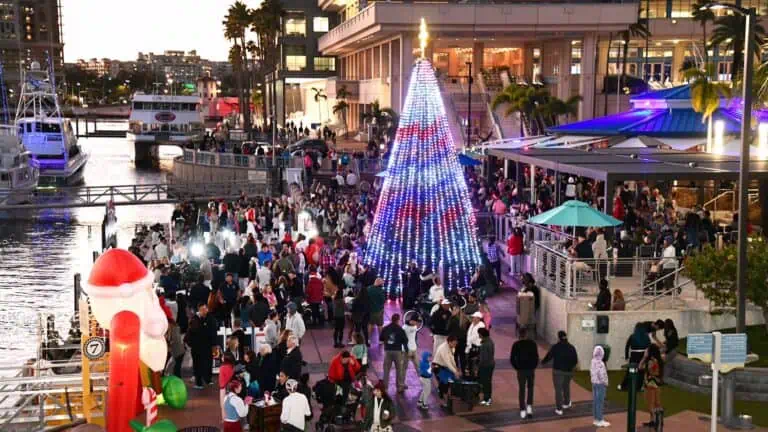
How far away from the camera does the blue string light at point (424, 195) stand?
22.6m

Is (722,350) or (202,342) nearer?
(722,350)

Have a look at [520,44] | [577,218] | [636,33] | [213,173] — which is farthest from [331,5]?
[577,218]

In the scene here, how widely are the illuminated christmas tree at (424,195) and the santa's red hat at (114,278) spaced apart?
12.3 m

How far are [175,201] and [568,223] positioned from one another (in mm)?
32289

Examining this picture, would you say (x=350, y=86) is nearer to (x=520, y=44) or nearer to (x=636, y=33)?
(x=520, y=44)

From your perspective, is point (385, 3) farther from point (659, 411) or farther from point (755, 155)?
point (659, 411)

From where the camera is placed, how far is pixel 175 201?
4788 centimetres

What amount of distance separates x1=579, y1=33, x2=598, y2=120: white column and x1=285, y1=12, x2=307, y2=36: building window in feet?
169

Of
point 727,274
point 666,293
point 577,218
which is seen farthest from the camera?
point 577,218

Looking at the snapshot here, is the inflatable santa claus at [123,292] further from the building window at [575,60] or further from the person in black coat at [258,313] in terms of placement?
the building window at [575,60]

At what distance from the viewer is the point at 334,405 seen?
13.3 metres

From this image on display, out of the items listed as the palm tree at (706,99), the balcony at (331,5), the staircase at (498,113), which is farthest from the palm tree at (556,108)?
the balcony at (331,5)

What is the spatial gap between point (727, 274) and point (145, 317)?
1060cm

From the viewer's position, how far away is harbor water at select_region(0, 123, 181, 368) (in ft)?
81.0
